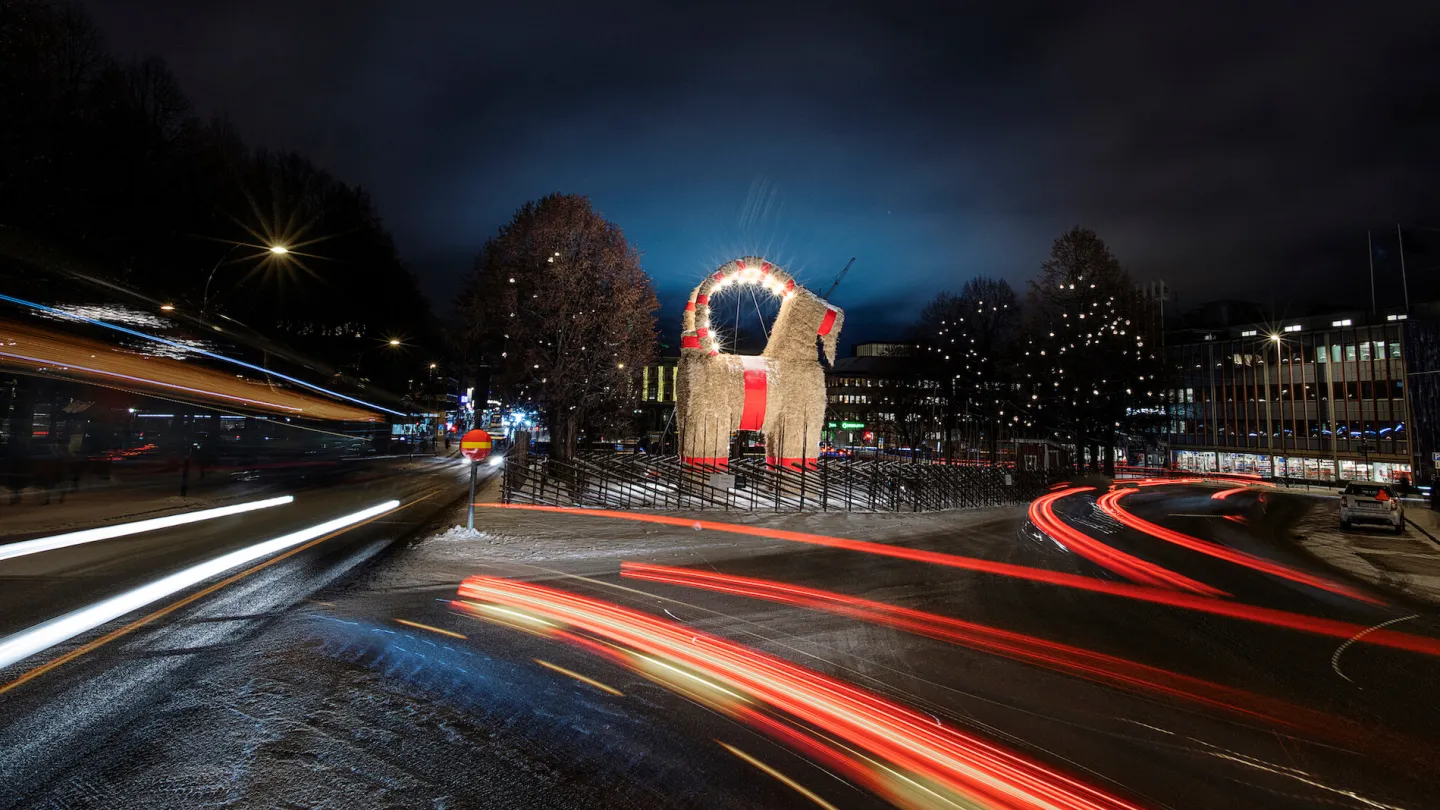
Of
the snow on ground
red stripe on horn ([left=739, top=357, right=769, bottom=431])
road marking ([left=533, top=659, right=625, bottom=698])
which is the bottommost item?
the snow on ground

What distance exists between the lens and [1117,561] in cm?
1213

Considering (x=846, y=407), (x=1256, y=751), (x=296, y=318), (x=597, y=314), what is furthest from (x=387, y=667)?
(x=846, y=407)

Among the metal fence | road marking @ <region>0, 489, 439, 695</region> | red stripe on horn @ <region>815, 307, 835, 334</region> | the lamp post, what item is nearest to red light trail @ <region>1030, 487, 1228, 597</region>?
the metal fence

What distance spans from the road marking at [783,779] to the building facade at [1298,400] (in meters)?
52.1

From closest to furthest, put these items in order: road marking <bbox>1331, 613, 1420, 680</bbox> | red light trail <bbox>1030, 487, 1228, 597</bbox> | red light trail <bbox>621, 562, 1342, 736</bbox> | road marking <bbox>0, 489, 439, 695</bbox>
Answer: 1. road marking <bbox>0, 489, 439, 695</bbox>
2. red light trail <bbox>621, 562, 1342, 736</bbox>
3. road marking <bbox>1331, 613, 1420, 680</bbox>
4. red light trail <bbox>1030, 487, 1228, 597</bbox>

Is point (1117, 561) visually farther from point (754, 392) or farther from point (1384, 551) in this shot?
point (754, 392)

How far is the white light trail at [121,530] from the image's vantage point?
9156 mm

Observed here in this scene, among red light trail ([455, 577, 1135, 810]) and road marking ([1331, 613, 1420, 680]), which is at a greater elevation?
red light trail ([455, 577, 1135, 810])

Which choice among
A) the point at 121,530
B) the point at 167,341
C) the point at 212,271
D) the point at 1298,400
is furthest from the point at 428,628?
the point at 1298,400

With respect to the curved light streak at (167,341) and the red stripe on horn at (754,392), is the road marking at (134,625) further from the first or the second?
the curved light streak at (167,341)

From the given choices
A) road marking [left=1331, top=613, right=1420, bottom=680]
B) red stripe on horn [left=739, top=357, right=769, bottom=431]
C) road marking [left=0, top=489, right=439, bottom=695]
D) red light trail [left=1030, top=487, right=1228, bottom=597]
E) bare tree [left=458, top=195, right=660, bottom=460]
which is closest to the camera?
road marking [left=0, top=489, right=439, bottom=695]

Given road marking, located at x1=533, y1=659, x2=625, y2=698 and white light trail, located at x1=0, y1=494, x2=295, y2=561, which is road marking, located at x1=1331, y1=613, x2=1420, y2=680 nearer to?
road marking, located at x1=533, y1=659, x2=625, y2=698

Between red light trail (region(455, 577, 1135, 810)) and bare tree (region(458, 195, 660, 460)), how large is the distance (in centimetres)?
1959

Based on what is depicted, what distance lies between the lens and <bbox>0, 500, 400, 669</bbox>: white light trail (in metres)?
5.55
